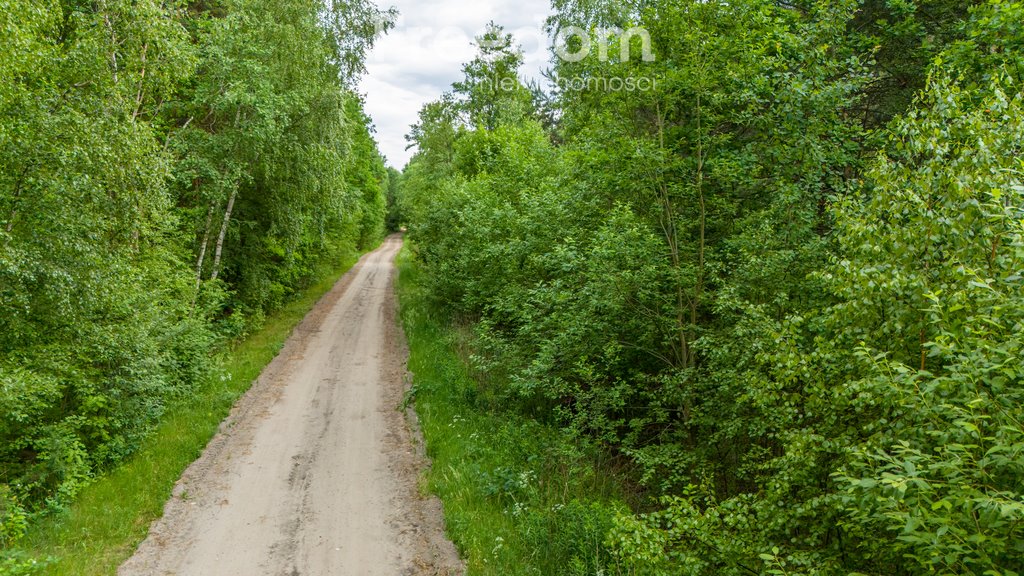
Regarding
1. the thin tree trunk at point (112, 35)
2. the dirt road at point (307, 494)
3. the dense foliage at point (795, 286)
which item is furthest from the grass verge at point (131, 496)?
the thin tree trunk at point (112, 35)

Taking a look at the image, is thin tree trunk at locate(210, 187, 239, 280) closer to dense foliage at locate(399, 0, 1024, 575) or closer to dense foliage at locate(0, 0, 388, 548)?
dense foliage at locate(0, 0, 388, 548)

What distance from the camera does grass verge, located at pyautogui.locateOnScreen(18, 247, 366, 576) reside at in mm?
7324

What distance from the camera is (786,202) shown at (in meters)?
7.25

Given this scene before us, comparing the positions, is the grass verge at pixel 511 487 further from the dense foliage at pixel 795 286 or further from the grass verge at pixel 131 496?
the grass verge at pixel 131 496

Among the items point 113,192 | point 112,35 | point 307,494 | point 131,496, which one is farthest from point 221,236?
point 307,494

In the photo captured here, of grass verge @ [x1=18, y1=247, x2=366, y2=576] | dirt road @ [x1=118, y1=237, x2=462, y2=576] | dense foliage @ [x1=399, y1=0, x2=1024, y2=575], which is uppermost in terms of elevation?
dense foliage @ [x1=399, y1=0, x2=1024, y2=575]

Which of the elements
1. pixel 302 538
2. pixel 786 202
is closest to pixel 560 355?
pixel 786 202

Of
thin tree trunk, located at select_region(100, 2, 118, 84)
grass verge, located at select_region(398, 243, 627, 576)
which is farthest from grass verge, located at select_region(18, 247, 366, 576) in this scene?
thin tree trunk, located at select_region(100, 2, 118, 84)

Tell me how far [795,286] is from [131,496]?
1069 cm

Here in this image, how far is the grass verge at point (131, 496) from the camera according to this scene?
7324 millimetres

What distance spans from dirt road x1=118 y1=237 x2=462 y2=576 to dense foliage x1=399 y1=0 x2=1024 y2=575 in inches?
114

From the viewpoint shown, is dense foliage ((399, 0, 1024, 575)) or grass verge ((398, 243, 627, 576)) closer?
dense foliage ((399, 0, 1024, 575))

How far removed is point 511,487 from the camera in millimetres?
9195

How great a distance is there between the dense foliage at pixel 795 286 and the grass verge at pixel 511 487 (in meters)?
0.61
